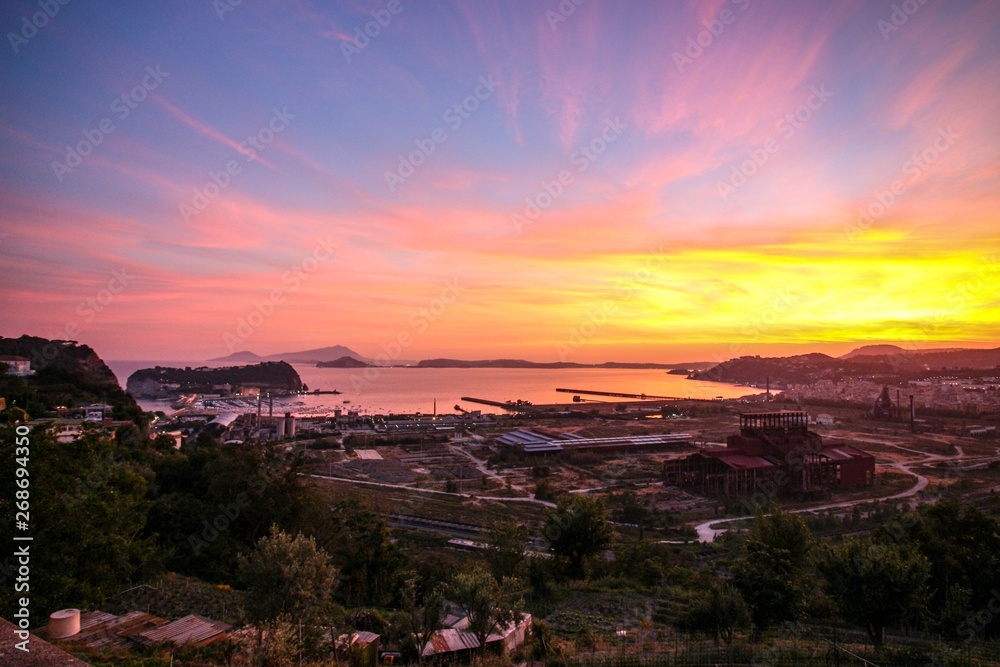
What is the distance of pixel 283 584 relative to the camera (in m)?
4.88

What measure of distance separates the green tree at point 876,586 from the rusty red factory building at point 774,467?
1512 cm

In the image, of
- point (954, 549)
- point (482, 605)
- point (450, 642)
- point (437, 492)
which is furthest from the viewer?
point (437, 492)

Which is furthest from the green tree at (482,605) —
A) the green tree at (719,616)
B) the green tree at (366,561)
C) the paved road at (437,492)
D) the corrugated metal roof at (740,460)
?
the corrugated metal roof at (740,460)

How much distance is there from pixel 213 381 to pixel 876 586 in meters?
93.5

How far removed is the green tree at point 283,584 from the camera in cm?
486

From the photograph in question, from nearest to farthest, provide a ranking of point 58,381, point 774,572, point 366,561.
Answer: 1. point 774,572
2. point 366,561
3. point 58,381

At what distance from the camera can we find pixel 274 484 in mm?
10828

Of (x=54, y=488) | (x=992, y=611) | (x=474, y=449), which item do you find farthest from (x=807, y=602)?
(x=474, y=449)

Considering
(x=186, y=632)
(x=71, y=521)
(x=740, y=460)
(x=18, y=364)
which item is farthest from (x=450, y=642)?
(x=18, y=364)

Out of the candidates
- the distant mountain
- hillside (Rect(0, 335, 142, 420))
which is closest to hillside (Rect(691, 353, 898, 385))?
the distant mountain

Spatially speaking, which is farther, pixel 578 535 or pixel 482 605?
pixel 578 535

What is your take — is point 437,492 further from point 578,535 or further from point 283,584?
point 283,584

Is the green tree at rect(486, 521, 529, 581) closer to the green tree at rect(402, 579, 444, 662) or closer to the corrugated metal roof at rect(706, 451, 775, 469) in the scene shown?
the green tree at rect(402, 579, 444, 662)

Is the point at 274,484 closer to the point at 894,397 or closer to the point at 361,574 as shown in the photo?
the point at 361,574
